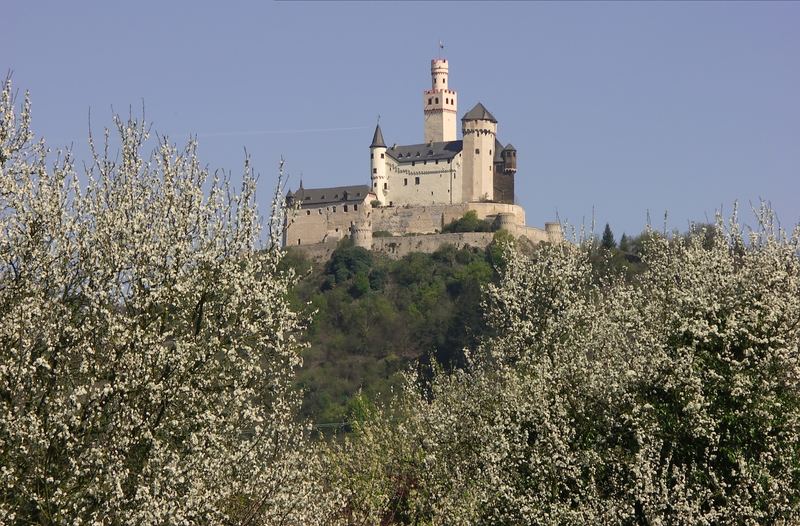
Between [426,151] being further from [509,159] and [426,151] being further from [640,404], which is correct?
[640,404]

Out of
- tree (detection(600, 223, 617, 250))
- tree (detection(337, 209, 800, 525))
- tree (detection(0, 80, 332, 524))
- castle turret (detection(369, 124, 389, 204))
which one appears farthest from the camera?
castle turret (detection(369, 124, 389, 204))

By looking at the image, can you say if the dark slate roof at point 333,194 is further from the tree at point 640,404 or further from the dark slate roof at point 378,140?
the tree at point 640,404

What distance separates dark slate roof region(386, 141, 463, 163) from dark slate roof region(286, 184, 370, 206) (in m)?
4.24

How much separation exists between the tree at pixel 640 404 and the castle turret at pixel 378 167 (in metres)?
99.4

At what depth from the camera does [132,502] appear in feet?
43.4

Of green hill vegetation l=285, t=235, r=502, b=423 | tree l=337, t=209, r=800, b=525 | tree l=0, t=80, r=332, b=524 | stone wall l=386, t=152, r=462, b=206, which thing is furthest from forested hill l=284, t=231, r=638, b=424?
tree l=0, t=80, r=332, b=524

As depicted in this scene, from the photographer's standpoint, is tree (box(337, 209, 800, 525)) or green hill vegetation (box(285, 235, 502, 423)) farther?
green hill vegetation (box(285, 235, 502, 423))

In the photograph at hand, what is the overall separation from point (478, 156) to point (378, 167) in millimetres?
10052

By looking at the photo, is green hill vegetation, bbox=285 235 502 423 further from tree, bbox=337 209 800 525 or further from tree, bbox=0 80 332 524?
tree, bbox=0 80 332 524

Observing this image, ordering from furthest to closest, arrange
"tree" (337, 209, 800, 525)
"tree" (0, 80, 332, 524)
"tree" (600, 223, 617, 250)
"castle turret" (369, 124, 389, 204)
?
"castle turret" (369, 124, 389, 204) → "tree" (600, 223, 617, 250) → "tree" (337, 209, 800, 525) → "tree" (0, 80, 332, 524)

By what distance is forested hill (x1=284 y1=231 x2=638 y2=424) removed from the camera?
101 metres

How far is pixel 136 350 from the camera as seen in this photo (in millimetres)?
13492

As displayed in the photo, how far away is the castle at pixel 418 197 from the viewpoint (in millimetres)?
116438

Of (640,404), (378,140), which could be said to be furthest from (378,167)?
(640,404)
